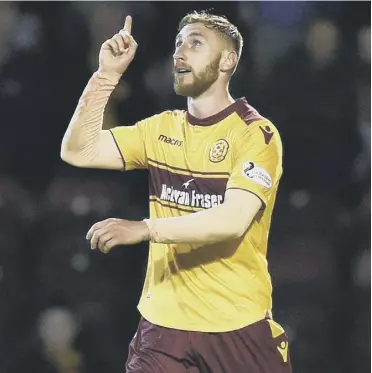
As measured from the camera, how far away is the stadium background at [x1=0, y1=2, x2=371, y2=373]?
4684 millimetres

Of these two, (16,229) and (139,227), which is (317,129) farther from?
(139,227)

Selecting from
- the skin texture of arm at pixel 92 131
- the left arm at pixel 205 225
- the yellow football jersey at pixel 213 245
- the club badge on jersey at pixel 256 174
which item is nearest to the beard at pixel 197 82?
the yellow football jersey at pixel 213 245

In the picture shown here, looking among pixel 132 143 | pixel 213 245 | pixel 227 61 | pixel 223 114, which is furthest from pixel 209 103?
pixel 213 245

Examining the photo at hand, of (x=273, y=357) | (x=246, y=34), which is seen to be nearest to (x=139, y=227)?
(x=273, y=357)

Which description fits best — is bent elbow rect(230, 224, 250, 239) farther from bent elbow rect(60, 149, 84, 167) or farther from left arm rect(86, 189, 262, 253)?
bent elbow rect(60, 149, 84, 167)

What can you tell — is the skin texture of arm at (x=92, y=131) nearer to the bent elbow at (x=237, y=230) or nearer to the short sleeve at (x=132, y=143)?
the short sleeve at (x=132, y=143)

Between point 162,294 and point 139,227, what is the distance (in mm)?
434

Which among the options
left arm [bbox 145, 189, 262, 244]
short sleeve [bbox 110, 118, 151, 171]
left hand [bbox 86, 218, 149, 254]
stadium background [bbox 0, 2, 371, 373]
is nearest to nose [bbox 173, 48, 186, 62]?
short sleeve [bbox 110, 118, 151, 171]

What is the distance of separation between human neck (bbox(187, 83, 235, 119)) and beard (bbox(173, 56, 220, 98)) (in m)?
0.02

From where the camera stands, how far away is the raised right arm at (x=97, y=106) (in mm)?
2889

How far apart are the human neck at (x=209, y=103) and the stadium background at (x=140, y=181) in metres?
1.81

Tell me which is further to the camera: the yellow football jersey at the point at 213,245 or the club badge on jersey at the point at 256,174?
the yellow football jersey at the point at 213,245

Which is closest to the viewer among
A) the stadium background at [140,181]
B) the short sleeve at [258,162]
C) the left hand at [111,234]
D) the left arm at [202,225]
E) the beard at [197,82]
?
the left hand at [111,234]

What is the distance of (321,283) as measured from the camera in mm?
4781
